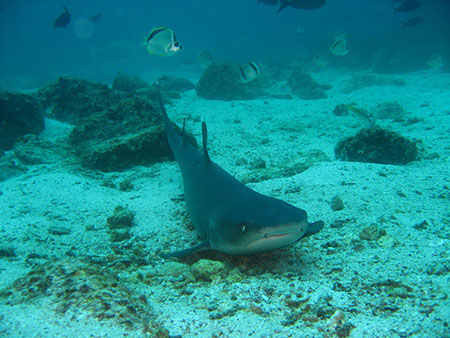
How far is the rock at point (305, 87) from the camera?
14.9m

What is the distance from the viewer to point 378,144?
5512 mm

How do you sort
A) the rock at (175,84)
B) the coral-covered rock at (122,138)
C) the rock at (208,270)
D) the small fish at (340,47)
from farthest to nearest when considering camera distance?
the rock at (175,84), the small fish at (340,47), the coral-covered rock at (122,138), the rock at (208,270)

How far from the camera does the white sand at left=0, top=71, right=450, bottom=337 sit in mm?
1595

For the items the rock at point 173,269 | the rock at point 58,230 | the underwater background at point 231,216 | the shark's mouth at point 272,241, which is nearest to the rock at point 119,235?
the underwater background at point 231,216

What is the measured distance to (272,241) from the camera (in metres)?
2.03


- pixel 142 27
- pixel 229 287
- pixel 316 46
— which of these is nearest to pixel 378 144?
pixel 229 287

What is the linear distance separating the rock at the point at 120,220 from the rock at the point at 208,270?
165 centimetres

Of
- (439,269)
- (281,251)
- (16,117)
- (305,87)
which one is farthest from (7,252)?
(305,87)

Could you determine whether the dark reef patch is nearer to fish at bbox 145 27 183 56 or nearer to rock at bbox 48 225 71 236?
rock at bbox 48 225 71 236

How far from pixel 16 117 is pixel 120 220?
5.93m

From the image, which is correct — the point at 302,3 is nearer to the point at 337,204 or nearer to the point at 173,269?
the point at 337,204

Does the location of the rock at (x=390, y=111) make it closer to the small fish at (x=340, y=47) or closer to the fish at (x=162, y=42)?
the small fish at (x=340, y=47)

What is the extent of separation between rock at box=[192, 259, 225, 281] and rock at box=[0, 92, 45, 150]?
689cm

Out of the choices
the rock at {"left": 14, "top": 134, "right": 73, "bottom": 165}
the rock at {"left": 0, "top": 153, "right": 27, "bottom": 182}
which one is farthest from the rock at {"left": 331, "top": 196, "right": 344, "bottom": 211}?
the rock at {"left": 0, "top": 153, "right": 27, "bottom": 182}
